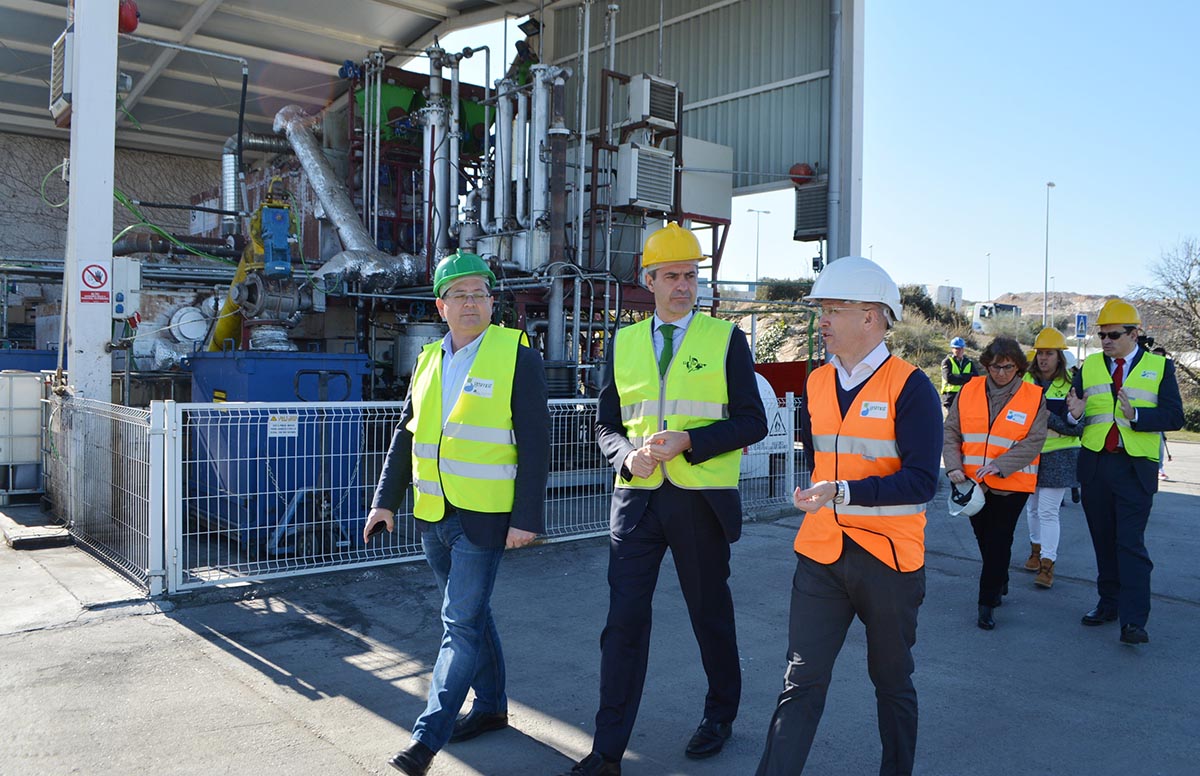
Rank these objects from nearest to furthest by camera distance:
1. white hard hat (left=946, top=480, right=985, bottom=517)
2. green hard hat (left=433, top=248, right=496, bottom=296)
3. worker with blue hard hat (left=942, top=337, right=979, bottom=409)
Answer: green hard hat (left=433, top=248, right=496, bottom=296) → white hard hat (left=946, top=480, right=985, bottom=517) → worker with blue hard hat (left=942, top=337, right=979, bottom=409)

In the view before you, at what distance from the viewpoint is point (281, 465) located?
6734 millimetres

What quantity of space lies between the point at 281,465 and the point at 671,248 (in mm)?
4122

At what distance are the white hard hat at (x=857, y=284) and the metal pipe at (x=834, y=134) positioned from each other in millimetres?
10061

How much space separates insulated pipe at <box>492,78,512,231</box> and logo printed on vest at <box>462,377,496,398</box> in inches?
326

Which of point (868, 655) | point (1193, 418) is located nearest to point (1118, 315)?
point (868, 655)

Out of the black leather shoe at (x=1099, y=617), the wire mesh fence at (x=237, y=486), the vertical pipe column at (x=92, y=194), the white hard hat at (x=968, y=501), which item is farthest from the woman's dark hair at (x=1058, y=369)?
the vertical pipe column at (x=92, y=194)

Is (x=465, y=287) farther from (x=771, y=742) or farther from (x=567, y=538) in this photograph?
(x=567, y=538)

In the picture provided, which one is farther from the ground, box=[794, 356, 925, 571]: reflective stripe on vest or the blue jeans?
box=[794, 356, 925, 571]: reflective stripe on vest

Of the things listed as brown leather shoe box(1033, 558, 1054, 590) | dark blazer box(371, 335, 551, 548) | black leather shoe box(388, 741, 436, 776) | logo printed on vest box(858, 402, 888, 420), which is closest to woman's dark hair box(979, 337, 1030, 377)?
brown leather shoe box(1033, 558, 1054, 590)

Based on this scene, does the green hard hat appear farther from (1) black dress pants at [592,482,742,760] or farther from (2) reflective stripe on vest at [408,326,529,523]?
(1) black dress pants at [592,482,742,760]

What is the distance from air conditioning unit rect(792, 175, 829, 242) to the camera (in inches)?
510

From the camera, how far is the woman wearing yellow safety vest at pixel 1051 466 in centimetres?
660

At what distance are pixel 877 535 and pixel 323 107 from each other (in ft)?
57.4

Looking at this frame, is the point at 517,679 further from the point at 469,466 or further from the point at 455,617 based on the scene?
the point at 469,466
